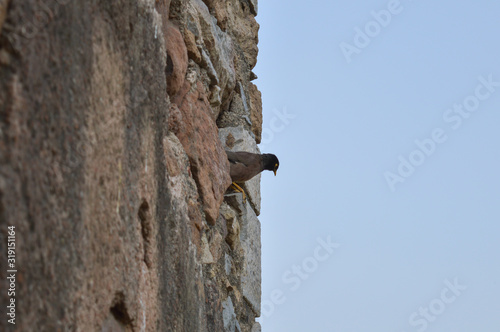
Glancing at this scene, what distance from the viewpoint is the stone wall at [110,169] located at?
870mm

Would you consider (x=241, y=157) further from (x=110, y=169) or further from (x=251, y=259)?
(x=110, y=169)

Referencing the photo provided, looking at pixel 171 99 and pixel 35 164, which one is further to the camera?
pixel 171 99

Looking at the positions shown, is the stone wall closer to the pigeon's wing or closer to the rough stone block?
the rough stone block

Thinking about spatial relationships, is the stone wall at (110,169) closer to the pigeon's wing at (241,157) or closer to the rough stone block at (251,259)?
the rough stone block at (251,259)

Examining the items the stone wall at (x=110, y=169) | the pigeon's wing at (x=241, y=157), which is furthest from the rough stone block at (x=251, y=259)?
the stone wall at (x=110, y=169)

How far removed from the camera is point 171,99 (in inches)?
78.0

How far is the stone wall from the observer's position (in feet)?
2.85

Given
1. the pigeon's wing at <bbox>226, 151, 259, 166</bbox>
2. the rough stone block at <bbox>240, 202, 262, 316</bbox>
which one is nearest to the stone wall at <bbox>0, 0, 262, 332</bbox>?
the rough stone block at <bbox>240, 202, 262, 316</bbox>

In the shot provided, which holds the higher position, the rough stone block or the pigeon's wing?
the pigeon's wing

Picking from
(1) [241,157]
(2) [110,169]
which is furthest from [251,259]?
(2) [110,169]

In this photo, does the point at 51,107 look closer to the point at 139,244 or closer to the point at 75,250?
the point at 75,250

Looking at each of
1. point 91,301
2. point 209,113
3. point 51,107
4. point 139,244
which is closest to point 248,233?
point 209,113

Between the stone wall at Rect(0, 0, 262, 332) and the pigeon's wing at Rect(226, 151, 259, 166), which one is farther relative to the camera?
the pigeon's wing at Rect(226, 151, 259, 166)

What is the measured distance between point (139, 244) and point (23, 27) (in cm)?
63
